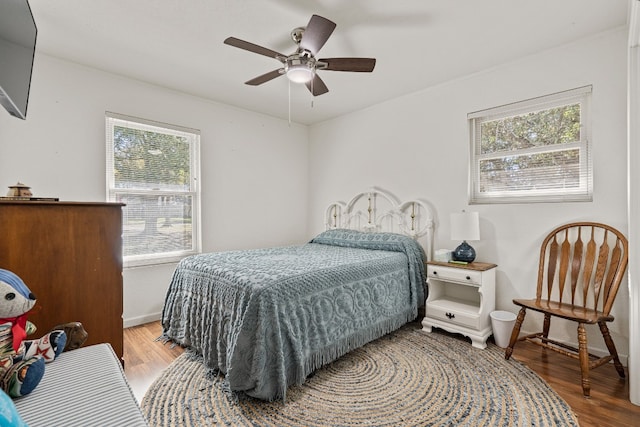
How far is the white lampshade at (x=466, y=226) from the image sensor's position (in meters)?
2.70

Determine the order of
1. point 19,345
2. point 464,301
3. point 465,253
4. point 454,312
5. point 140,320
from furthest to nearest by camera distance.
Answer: point 140,320, point 464,301, point 465,253, point 454,312, point 19,345

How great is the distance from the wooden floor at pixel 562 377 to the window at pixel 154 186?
0.92 meters

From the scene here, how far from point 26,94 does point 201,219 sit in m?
2.05

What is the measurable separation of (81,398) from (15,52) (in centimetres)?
160

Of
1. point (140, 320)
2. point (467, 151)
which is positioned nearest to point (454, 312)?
point (467, 151)

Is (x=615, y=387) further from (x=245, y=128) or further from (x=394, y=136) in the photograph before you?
(x=245, y=128)

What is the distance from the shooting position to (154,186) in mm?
3293

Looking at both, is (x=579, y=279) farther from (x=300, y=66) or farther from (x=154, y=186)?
(x=154, y=186)

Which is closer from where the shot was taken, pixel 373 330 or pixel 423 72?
pixel 373 330

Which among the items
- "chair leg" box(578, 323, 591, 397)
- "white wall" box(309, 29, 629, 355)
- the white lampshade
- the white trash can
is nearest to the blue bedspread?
the white lampshade

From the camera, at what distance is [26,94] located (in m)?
1.71

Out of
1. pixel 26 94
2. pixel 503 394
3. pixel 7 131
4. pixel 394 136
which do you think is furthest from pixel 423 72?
pixel 7 131

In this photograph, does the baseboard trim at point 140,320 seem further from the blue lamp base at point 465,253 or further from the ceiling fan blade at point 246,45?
the blue lamp base at point 465,253

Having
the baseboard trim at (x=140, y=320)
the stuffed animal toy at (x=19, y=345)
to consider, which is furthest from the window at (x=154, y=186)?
the stuffed animal toy at (x=19, y=345)
